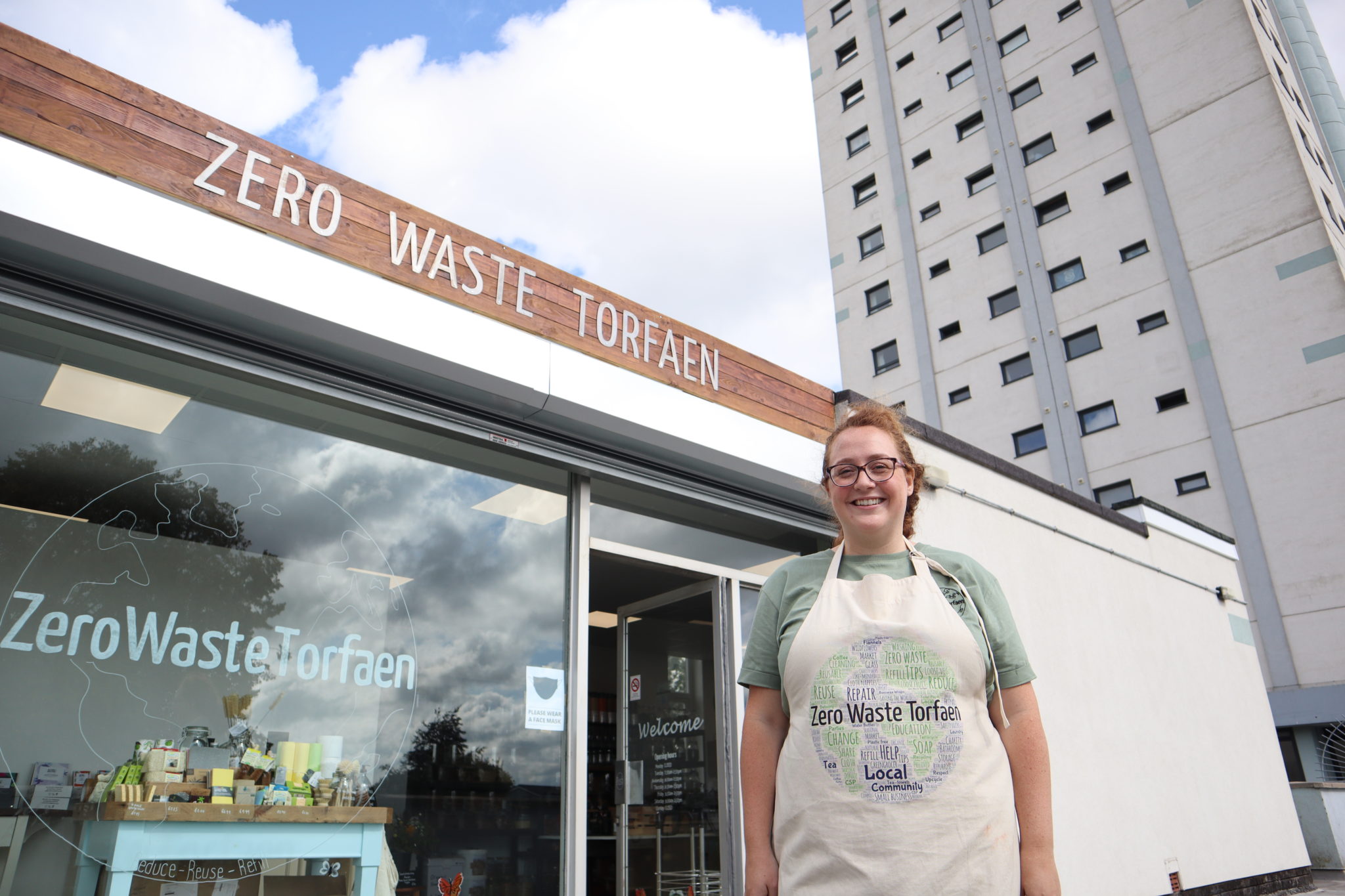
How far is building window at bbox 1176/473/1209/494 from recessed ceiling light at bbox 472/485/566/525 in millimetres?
13540

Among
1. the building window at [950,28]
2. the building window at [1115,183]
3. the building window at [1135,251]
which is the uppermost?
the building window at [950,28]

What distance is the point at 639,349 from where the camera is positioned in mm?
4219

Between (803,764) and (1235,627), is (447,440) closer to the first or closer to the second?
(803,764)

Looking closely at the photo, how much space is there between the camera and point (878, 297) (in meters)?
20.5

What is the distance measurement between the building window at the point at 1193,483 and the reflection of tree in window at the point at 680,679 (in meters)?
12.6

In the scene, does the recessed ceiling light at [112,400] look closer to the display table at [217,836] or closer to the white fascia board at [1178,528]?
the display table at [217,836]

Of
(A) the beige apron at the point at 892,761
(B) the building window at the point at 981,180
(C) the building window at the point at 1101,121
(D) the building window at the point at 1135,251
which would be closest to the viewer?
(A) the beige apron at the point at 892,761

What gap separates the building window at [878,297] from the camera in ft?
66.3

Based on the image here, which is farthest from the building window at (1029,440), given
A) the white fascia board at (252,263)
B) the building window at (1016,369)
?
the white fascia board at (252,263)

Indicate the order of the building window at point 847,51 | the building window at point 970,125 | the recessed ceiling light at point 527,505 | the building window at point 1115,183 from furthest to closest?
the building window at point 847,51
the building window at point 970,125
the building window at point 1115,183
the recessed ceiling light at point 527,505

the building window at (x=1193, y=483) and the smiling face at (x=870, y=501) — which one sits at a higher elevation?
the building window at (x=1193, y=483)

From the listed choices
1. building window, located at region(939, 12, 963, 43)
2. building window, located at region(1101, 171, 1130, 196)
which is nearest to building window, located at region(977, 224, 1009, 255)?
building window, located at region(1101, 171, 1130, 196)

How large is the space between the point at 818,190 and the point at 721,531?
19.8m

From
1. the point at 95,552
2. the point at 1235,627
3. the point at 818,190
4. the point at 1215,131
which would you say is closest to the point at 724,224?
the point at 818,190
